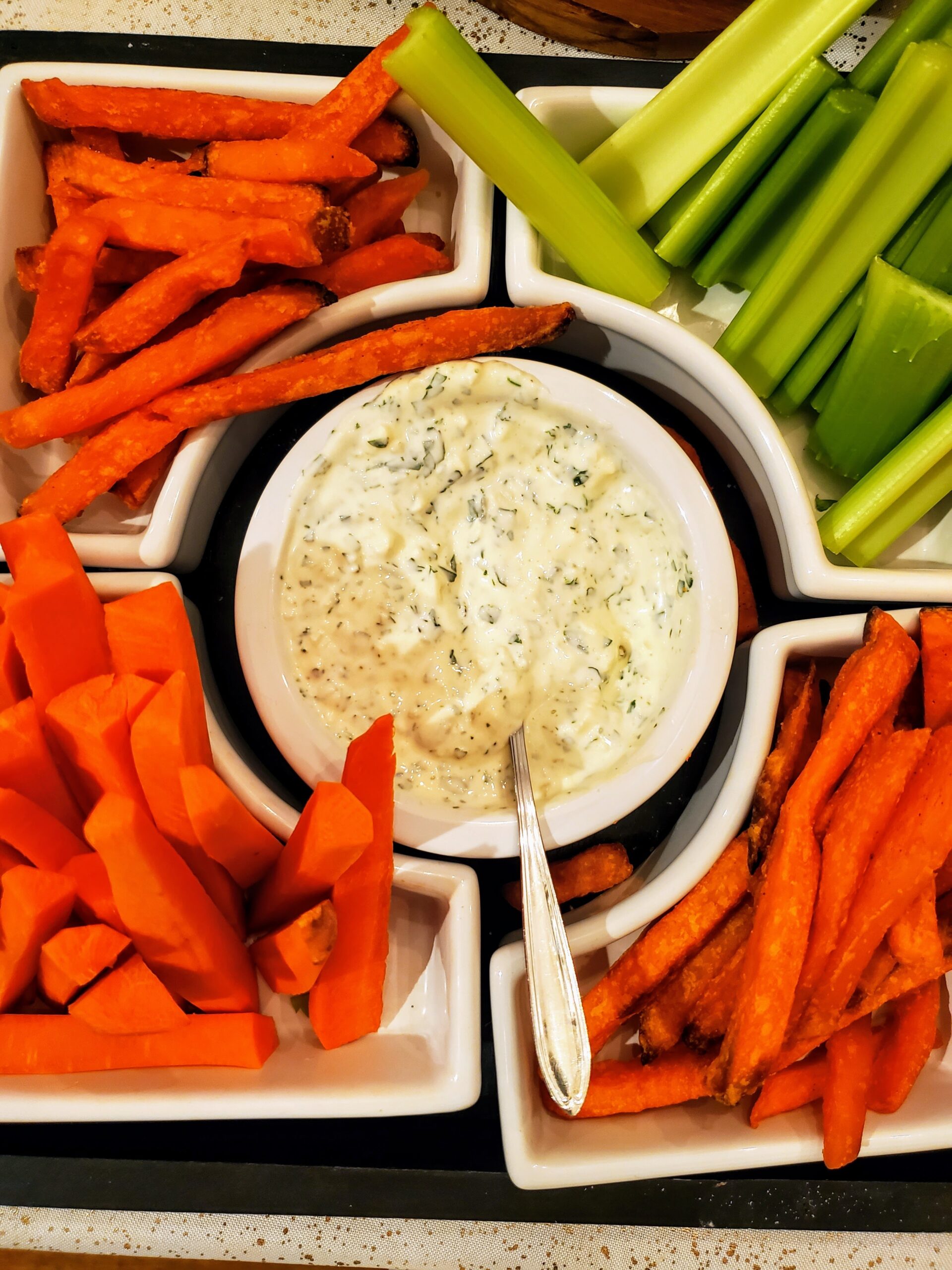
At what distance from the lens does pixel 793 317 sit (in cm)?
139

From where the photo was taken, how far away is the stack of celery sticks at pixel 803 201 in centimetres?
123

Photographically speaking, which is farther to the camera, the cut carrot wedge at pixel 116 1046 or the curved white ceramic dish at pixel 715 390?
the curved white ceramic dish at pixel 715 390

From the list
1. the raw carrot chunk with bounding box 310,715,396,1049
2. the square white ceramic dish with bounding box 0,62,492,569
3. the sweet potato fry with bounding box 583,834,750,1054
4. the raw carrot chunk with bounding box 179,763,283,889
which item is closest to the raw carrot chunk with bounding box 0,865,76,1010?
the raw carrot chunk with bounding box 179,763,283,889

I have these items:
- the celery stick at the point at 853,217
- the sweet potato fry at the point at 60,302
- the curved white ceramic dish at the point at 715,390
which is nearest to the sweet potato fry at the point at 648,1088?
the curved white ceramic dish at the point at 715,390

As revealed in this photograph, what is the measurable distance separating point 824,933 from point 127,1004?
89cm

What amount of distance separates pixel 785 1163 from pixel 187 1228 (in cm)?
100

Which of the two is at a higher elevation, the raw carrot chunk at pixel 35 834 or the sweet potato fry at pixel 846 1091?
the raw carrot chunk at pixel 35 834

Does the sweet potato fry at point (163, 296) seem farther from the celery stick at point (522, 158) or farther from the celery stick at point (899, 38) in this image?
the celery stick at point (899, 38)

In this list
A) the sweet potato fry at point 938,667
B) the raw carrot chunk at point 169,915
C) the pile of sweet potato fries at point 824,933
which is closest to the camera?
the raw carrot chunk at point 169,915

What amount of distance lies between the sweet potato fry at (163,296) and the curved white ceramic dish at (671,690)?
24 centimetres

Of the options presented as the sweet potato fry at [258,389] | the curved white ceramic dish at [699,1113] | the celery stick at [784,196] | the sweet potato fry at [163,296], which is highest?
the celery stick at [784,196]

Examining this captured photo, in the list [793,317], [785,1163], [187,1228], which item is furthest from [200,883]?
[793,317]

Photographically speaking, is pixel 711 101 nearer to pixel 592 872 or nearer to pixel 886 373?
pixel 886 373

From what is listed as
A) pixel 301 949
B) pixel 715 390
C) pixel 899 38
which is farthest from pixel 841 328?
pixel 301 949
